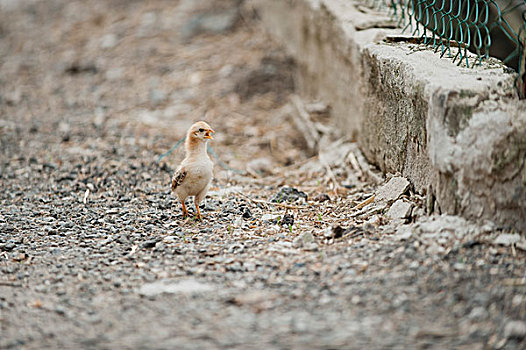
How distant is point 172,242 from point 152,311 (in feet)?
2.94

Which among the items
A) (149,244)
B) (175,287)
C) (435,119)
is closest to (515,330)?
(435,119)

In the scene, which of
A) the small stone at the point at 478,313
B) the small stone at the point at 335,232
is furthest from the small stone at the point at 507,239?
the small stone at the point at 335,232

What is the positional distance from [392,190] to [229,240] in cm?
108

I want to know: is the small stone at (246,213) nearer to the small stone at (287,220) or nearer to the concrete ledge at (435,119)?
the small stone at (287,220)

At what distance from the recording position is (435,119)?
3.26m

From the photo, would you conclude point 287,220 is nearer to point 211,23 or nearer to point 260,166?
point 260,166

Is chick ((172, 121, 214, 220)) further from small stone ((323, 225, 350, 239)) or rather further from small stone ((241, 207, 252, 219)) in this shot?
small stone ((323, 225, 350, 239))

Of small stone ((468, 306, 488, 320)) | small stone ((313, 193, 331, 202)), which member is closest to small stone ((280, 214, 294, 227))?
small stone ((313, 193, 331, 202))

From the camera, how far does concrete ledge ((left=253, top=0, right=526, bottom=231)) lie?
3047 mm

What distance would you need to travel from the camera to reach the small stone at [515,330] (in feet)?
8.14

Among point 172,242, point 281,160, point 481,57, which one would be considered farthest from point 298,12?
point 172,242

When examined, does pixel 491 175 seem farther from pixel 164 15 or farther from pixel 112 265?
pixel 164 15

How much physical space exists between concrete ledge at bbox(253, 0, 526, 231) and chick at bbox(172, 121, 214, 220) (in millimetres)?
1247

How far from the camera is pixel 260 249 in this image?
349cm
